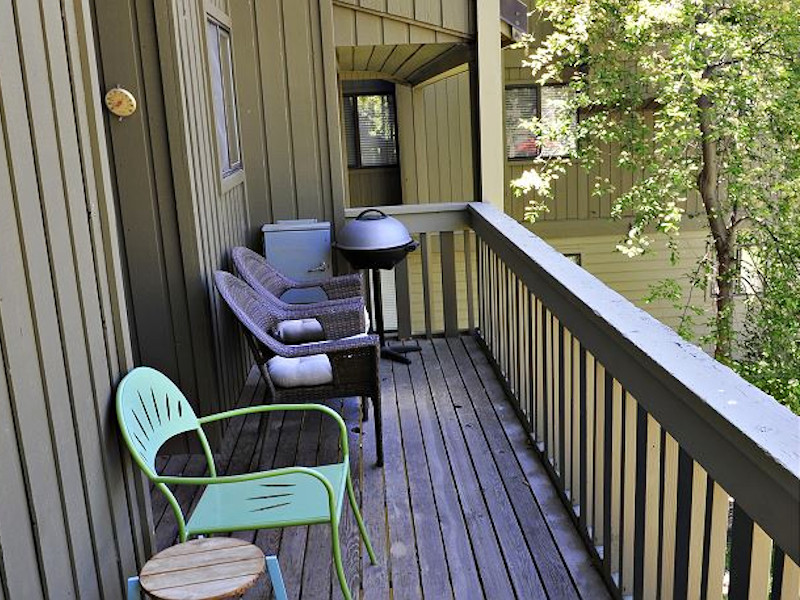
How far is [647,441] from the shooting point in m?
2.21

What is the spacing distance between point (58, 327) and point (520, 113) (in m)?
9.14

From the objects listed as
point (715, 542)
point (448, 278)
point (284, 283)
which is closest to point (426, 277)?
point (448, 278)

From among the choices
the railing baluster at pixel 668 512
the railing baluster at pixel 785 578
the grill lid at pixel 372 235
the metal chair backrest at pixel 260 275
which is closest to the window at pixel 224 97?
the metal chair backrest at pixel 260 275

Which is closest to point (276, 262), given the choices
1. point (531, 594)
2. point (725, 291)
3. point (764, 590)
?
point (531, 594)

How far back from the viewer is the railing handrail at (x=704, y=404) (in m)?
1.41

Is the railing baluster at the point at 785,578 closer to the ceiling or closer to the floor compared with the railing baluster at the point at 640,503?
→ closer to the ceiling

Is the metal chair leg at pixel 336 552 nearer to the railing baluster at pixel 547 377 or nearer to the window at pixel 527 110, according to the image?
the railing baluster at pixel 547 377

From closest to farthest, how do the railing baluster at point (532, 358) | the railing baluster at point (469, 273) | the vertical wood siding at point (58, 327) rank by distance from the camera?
the vertical wood siding at point (58, 327), the railing baluster at point (532, 358), the railing baluster at point (469, 273)

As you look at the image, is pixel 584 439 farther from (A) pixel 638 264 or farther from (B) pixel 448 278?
(A) pixel 638 264

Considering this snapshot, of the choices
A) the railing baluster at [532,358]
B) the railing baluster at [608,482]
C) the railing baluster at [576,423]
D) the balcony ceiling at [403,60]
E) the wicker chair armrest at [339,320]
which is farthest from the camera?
the balcony ceiling at [403,60]

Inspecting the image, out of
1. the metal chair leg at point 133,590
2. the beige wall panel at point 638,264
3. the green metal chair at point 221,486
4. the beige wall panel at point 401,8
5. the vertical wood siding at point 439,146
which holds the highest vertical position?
the beige wall panel at point 401,8

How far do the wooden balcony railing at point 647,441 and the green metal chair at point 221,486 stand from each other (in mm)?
856

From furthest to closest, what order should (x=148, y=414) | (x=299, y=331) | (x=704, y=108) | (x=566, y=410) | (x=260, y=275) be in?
(x=704, y=108) → (x=260, y=275) → (x=299, y=331) → (x=566, y=410) → (x=148, y=414)

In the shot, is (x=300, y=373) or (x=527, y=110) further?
(x=527, y=110)
